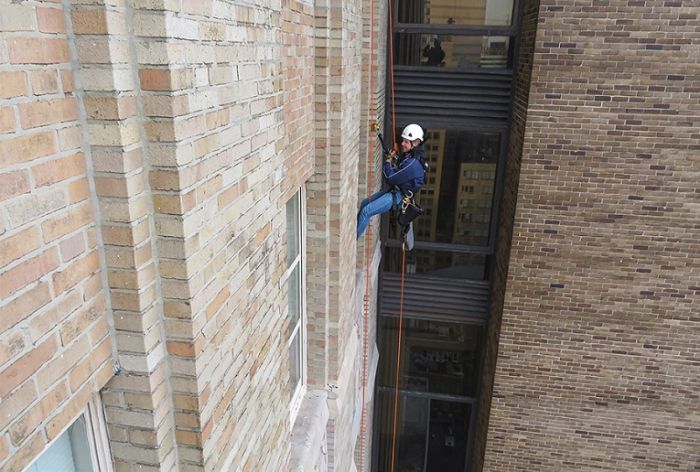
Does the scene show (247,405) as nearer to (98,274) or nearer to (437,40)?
(98,274)

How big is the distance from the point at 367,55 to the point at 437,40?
233cm

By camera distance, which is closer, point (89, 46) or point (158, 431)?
point (89, 46)

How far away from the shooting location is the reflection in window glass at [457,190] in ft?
28.0

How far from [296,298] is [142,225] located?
3160 millimetres

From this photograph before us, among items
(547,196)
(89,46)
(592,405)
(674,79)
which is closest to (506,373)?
(592,405)

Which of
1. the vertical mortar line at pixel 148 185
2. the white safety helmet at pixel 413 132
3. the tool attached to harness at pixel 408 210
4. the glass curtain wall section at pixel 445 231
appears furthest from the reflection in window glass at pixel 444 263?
the vertical mortar line at pixel 148 185

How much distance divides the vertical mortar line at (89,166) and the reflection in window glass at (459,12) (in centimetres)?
734

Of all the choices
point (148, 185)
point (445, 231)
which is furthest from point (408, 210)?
point (148, 185)

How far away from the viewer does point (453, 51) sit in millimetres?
8125

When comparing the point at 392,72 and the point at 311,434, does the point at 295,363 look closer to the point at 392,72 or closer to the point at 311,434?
the point at 311,434

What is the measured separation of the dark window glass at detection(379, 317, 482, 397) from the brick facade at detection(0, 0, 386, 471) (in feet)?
23.4

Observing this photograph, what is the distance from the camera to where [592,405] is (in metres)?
8.38

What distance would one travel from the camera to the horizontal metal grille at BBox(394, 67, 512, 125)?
8.10 m

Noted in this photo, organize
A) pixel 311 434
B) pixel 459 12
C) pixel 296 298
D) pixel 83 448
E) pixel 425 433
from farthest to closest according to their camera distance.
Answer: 1. pixel 425 433
2. pixel 459 12
3. pixel 296 298
4. pixel 311 434
5. pixel 83 448
